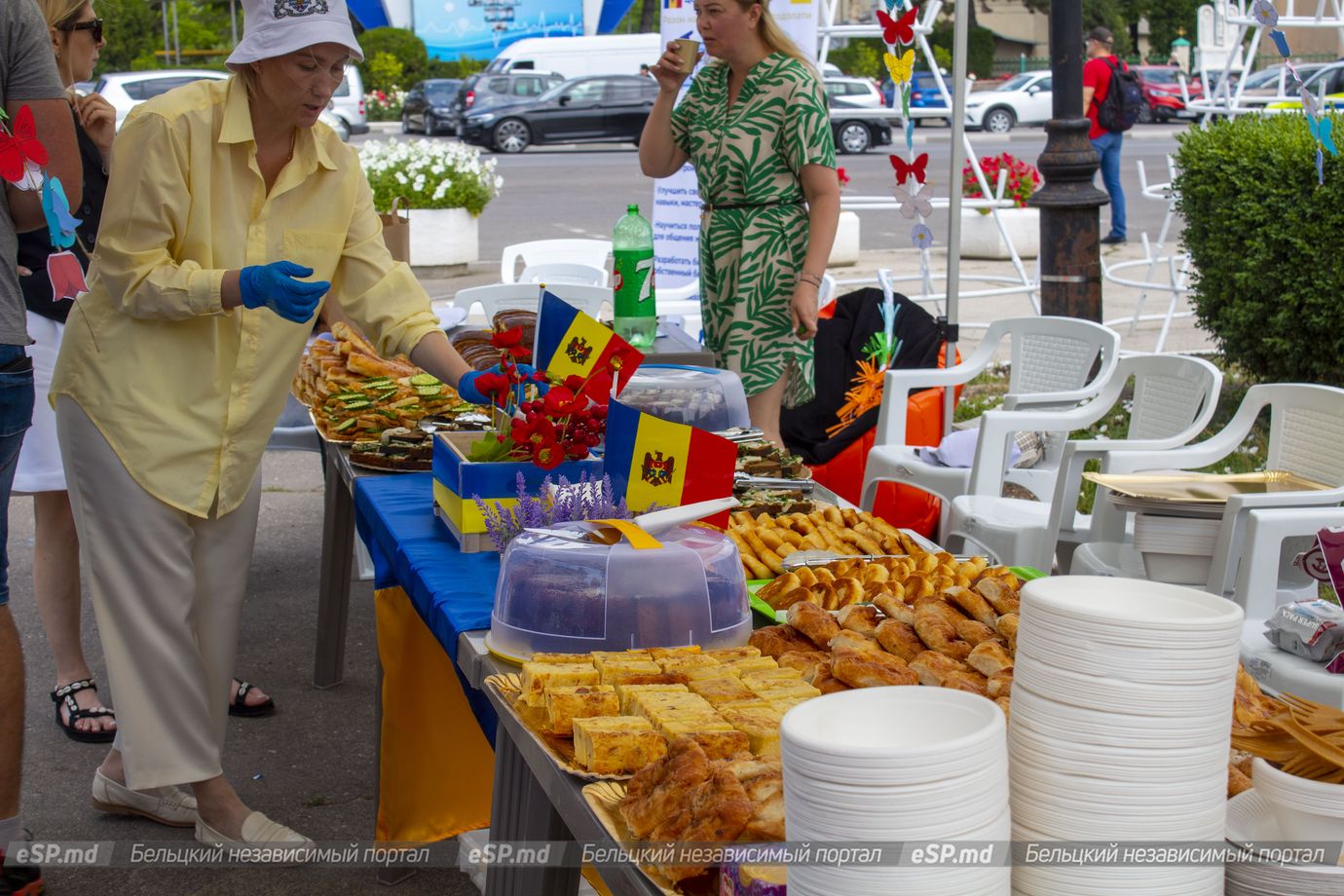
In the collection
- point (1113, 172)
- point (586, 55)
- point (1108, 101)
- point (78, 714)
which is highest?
point (586, 55)

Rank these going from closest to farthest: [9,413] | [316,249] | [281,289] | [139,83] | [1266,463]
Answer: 1. [281,289]
2. [9,413]
3. [316,249]
4. [1266,463]
5. [139,83]

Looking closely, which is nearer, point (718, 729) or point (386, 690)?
point (718, 729)

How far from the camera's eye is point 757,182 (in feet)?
14.0

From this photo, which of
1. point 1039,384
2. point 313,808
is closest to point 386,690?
point 313,808

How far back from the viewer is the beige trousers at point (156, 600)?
9.79ft

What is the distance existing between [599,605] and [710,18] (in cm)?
248

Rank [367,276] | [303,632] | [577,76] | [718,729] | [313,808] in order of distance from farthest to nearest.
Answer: [577,76] < [303,632] < [313,808] < [367,276] < [718,729]

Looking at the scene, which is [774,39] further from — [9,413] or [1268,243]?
[1268,243]

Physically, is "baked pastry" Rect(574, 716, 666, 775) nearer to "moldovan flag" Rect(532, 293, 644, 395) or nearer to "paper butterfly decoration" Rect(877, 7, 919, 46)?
"moldovan flag" Rect(532, 293, 644, 395)

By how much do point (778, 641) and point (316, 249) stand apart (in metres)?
1.57

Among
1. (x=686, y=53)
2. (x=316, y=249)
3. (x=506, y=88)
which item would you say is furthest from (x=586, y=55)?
(x=316, y=249)

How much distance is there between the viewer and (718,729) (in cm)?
169

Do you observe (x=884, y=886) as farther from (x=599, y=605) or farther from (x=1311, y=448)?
(x=1311, y=448)

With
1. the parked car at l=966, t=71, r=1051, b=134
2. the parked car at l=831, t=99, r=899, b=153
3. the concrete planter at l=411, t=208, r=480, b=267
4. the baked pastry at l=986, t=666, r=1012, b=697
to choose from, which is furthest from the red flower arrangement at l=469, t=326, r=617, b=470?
the parked car at l=966, t=71, r=1051, b=134
